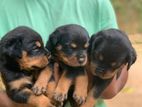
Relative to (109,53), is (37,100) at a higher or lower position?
lower

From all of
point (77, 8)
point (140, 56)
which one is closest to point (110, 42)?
point (77, 8)

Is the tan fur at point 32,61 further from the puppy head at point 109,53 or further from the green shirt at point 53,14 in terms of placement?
the green shirt at point 53,14

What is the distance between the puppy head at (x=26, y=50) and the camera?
1.45 meters

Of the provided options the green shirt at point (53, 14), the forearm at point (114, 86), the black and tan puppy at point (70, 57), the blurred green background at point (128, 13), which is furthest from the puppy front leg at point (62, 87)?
the blurred green background at point (128, 13)

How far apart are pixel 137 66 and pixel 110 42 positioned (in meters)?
2.64

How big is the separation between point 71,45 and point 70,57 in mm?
36

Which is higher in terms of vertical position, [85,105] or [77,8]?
[77,8]

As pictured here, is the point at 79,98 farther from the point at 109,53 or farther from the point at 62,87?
the point at 109,53

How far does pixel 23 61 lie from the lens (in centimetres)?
146

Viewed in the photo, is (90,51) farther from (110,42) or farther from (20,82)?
(20,82)

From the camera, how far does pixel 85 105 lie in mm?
1505

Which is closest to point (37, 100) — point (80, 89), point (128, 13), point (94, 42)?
point (80, 89)

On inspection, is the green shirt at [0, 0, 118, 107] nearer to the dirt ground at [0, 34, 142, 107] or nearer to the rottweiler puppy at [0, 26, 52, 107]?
the rottweiler puppy at [0, 26, 52, 107]

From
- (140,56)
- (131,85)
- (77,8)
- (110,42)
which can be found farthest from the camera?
(140,56)
